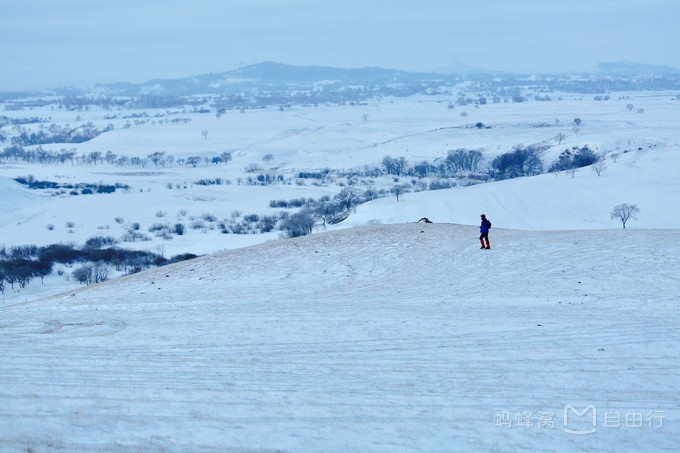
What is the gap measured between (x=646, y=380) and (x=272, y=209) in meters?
60.4

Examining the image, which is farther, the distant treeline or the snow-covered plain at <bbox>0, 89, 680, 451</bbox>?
the distant treeline

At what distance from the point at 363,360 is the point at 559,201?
45.9m

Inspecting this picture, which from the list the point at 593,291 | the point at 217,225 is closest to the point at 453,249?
the point at 593,291

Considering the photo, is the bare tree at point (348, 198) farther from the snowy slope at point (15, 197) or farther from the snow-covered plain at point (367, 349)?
the snow-covered plain at point (367, 349)

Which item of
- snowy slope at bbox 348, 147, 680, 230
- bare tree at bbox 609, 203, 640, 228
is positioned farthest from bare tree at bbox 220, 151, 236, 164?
bare tree at bbox 609, 203, 640, 228

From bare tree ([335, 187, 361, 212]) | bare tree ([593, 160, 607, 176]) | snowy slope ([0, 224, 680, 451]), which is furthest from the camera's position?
bare tree ([335, 187, 361, 212])

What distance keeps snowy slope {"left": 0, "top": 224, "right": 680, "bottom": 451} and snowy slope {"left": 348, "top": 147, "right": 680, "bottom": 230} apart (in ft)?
96.7

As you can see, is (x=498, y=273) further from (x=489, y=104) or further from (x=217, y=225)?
(x=489, y=104)

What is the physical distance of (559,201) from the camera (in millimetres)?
53438

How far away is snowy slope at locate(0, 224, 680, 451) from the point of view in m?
7.71

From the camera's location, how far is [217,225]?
61000 millimetres

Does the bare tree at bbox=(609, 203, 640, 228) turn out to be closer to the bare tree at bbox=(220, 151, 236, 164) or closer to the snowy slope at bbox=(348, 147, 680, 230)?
the snowy slope at bbox=(348, 147, 680, 230)

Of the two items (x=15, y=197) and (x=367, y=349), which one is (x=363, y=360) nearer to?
(x=367, y=349)

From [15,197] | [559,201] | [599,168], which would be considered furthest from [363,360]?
[15,197]
